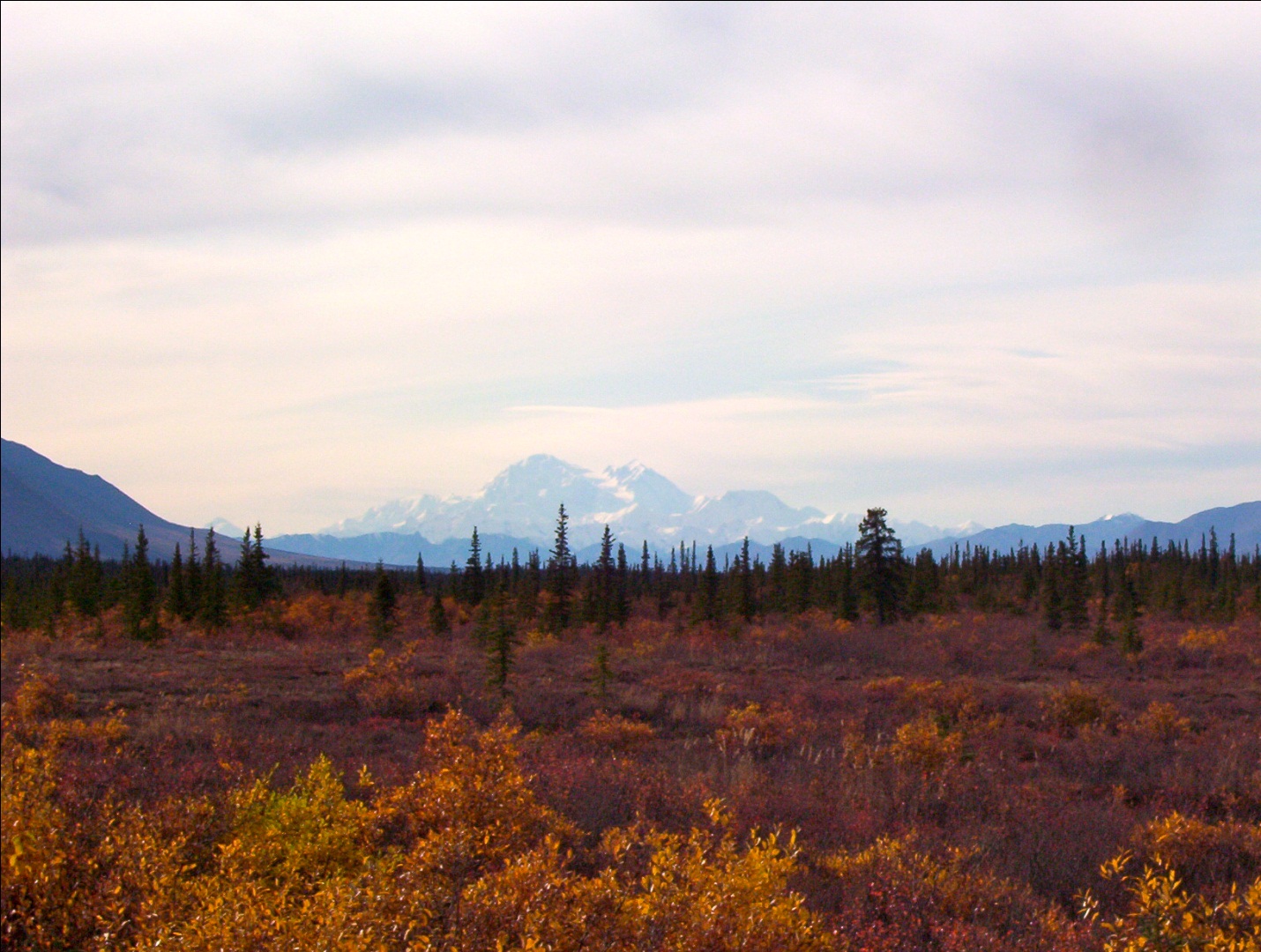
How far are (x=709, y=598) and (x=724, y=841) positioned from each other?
42.3 m

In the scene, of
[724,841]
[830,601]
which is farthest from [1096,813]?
[830,601]

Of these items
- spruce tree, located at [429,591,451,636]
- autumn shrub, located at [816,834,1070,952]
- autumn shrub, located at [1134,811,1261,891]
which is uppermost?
autumn shrub, located at [816,834,1070,952]

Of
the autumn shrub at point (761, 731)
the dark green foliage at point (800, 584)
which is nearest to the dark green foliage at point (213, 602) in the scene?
the dark green foliage at point (800, 584)

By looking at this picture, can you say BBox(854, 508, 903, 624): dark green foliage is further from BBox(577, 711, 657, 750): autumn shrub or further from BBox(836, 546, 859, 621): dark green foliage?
BBox(577, 711, 657, 750): autumn shrub

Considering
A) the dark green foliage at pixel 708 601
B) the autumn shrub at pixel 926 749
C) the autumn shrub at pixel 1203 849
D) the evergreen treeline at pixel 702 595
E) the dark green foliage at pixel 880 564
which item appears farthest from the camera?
the dark green foliage at pixel 708 601

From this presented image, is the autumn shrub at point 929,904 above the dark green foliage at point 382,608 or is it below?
above

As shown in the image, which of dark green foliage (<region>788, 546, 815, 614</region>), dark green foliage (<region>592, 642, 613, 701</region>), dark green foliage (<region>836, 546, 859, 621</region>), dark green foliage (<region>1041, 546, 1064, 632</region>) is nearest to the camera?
dark green foliage (<region>592, 642, 613, 701</region>)

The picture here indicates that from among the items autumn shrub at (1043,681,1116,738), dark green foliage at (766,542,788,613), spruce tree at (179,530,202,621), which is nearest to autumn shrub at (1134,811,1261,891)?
autumn shrub at (1043,681,1116,738)

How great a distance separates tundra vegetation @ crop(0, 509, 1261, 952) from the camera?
213 inches

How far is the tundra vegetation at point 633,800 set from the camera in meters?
5.40

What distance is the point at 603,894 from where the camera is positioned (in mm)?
5379

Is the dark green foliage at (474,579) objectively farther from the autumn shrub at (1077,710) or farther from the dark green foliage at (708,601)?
the autumn shrub at (1077,710)

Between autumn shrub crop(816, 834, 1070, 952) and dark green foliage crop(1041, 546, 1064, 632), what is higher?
autumn shrub crop(816, 834, 1070, 952)

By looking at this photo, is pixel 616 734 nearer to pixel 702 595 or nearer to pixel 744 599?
pixel 702 595
